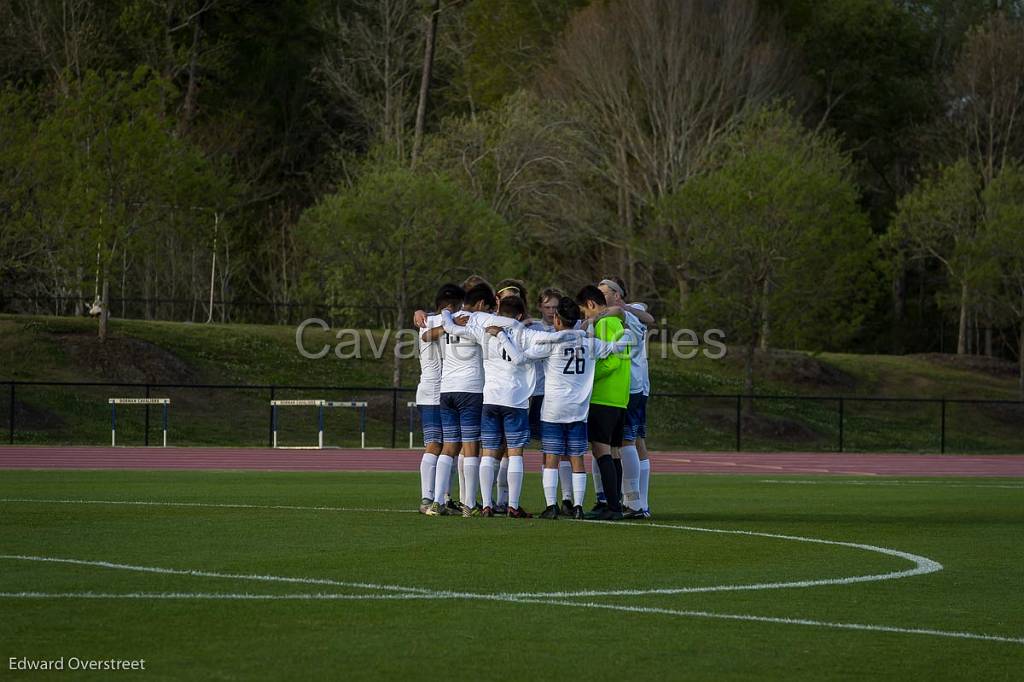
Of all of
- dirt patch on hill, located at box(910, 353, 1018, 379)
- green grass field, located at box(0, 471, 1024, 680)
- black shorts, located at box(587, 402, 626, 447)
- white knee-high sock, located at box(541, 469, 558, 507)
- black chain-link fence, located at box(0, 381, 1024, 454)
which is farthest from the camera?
dirt patch on hill, located at box(910, 353, 1018, 379)

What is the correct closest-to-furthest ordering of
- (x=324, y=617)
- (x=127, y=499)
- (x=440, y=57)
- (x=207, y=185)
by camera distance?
(x=324, y=617) < (x=127, y=499) < (x=207, y=185) < (x=440, y=57)

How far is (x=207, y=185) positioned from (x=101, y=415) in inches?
356

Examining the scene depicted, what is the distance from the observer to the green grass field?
22.8ft

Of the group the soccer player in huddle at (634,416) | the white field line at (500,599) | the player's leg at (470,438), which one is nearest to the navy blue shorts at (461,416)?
the player's leg at (470,438)

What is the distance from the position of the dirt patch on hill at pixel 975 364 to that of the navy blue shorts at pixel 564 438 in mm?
44416

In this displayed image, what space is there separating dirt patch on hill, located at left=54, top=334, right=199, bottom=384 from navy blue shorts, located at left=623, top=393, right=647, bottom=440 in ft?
87.4

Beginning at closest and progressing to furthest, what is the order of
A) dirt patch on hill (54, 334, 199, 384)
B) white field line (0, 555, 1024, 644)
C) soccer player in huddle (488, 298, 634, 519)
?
white field line (0, 555, 1024, 644) → soccer player in huddle (488, 298, 634, 519) → dirt patch on hill (54, 334, 199, 384)

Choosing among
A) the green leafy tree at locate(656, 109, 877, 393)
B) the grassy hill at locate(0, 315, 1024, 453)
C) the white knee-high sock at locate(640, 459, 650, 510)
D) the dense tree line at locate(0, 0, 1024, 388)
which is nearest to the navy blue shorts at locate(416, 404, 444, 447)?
the white knee-high sock at locate(640, 459, 650, 510)

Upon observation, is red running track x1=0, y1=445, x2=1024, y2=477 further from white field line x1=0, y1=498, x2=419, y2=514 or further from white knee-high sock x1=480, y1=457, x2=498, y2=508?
white knee-high sock x1=480, y1=457, x2=498, y2=508

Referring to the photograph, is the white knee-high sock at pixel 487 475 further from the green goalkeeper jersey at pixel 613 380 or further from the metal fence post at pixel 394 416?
the metal fence post at pixel 394 416

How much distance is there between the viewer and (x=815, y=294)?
44.8 m

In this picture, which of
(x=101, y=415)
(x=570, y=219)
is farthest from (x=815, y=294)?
(x=101, y=415)

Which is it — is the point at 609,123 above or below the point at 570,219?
above

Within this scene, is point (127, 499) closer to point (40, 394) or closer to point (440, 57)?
point (40, 394)
